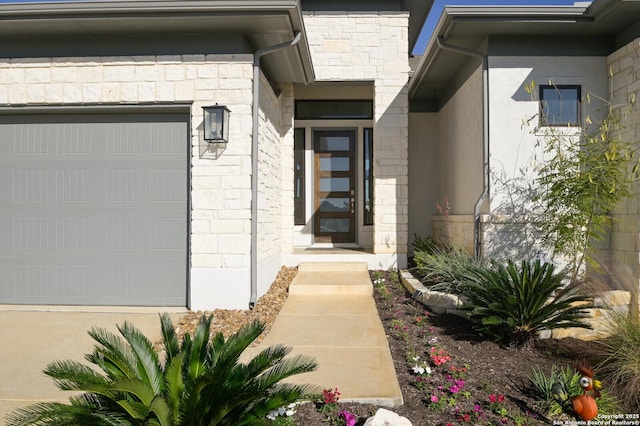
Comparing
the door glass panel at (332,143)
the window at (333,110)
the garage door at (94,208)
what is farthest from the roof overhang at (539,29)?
the garage door at (94,208)

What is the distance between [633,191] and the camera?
17.5ft

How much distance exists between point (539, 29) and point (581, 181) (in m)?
2.17

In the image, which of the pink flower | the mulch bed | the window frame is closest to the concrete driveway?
the mulch bed

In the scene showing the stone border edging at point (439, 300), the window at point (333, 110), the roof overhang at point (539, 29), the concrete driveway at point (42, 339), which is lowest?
the concrete driveway at point (42, 339)

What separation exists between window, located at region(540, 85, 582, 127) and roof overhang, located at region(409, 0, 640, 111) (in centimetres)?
48

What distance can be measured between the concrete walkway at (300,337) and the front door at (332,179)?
225 cm

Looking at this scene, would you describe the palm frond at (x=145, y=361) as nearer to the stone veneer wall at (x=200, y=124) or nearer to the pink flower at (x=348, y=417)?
the pink flower at (x=348, y=417)

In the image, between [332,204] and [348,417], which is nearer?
[348,417]

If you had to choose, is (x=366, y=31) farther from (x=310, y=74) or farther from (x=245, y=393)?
(x=245, y=393)

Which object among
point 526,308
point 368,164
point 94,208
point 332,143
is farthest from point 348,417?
point 332,143

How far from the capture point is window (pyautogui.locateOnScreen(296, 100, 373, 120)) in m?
8.71

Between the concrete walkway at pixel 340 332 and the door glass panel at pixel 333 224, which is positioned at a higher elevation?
the door glass panel at pixel 333 224

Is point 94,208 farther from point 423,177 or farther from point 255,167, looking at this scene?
point 423,177

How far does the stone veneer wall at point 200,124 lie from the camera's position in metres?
5.38
